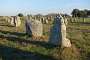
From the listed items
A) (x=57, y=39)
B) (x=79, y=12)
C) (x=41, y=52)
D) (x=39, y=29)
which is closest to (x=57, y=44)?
(x=57, y=39)

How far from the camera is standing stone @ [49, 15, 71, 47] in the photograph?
1952cm

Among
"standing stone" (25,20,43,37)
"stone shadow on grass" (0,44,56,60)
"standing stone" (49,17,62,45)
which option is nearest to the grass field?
"stone shadow on grass" (0,44,56,60)

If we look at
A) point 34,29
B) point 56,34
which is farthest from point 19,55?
point 34,29

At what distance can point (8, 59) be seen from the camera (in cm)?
1675

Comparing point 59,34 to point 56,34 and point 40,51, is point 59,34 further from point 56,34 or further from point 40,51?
point 40,51

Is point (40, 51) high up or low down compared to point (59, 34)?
down

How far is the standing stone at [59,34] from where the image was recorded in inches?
768

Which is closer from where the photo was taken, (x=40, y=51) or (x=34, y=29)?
(x=40, y=51)

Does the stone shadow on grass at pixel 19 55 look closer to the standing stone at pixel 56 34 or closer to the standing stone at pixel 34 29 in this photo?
the standing stone at pixel 56 34

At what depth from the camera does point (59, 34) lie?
65.1ft

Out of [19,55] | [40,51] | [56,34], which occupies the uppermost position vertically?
[56,34]

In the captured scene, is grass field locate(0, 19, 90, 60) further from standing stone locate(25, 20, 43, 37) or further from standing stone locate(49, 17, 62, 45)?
standing stone locate(25, 20, 43, 37)

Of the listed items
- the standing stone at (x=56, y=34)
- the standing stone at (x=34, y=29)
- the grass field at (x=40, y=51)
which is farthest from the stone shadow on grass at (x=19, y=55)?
the standing stone at (x=34, y=29)

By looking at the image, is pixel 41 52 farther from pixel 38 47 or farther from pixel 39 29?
pixel 39 29
